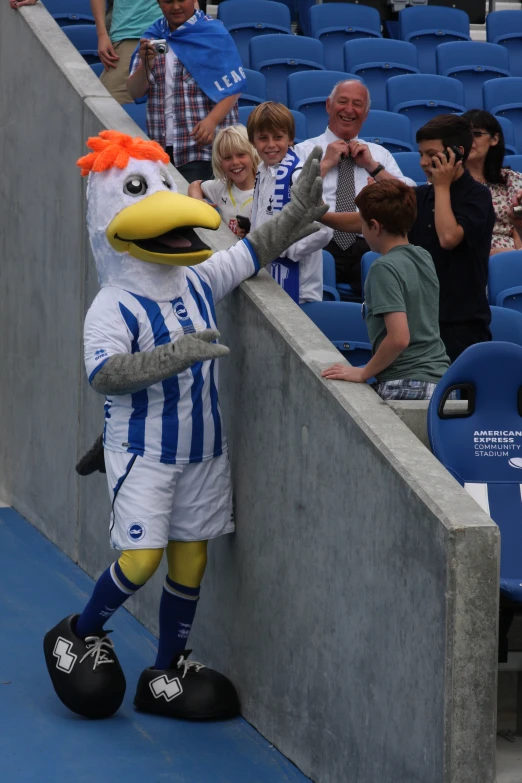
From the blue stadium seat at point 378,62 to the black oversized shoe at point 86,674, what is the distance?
521cm

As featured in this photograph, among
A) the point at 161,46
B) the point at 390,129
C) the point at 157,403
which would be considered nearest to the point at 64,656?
the point at 157,403

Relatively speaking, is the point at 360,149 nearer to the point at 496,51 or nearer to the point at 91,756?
the point at 91,756

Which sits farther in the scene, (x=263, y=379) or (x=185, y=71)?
(x=185, y=71)

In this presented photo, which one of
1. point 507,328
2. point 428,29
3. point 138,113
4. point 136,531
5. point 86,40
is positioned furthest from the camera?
point 428,29

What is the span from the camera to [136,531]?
3990mm

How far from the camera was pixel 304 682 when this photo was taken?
3816 millimetres

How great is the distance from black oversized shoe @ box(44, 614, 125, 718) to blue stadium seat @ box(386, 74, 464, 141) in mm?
4951

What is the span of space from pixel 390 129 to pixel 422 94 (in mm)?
953

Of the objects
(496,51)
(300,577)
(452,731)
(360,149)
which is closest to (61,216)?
(360,149)

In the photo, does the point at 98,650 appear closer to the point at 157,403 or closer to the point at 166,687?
the point at 166,687

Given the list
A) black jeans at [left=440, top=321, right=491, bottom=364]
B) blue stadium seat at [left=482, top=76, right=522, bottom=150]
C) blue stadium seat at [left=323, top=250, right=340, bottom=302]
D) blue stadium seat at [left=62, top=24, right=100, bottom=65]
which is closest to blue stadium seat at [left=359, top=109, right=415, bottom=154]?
blue stadium seat at [left=482, top=76, right=522, bottom=150]

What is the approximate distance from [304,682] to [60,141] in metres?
2.94

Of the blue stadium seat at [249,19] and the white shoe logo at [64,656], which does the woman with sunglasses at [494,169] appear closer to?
the blue stadium seat at [249,19]

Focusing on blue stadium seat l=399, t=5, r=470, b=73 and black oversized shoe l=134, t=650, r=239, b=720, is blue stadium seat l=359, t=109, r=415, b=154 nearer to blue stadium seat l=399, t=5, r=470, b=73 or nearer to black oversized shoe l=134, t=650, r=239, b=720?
blue stadium seat l=399, t=5, r=470, b=73
